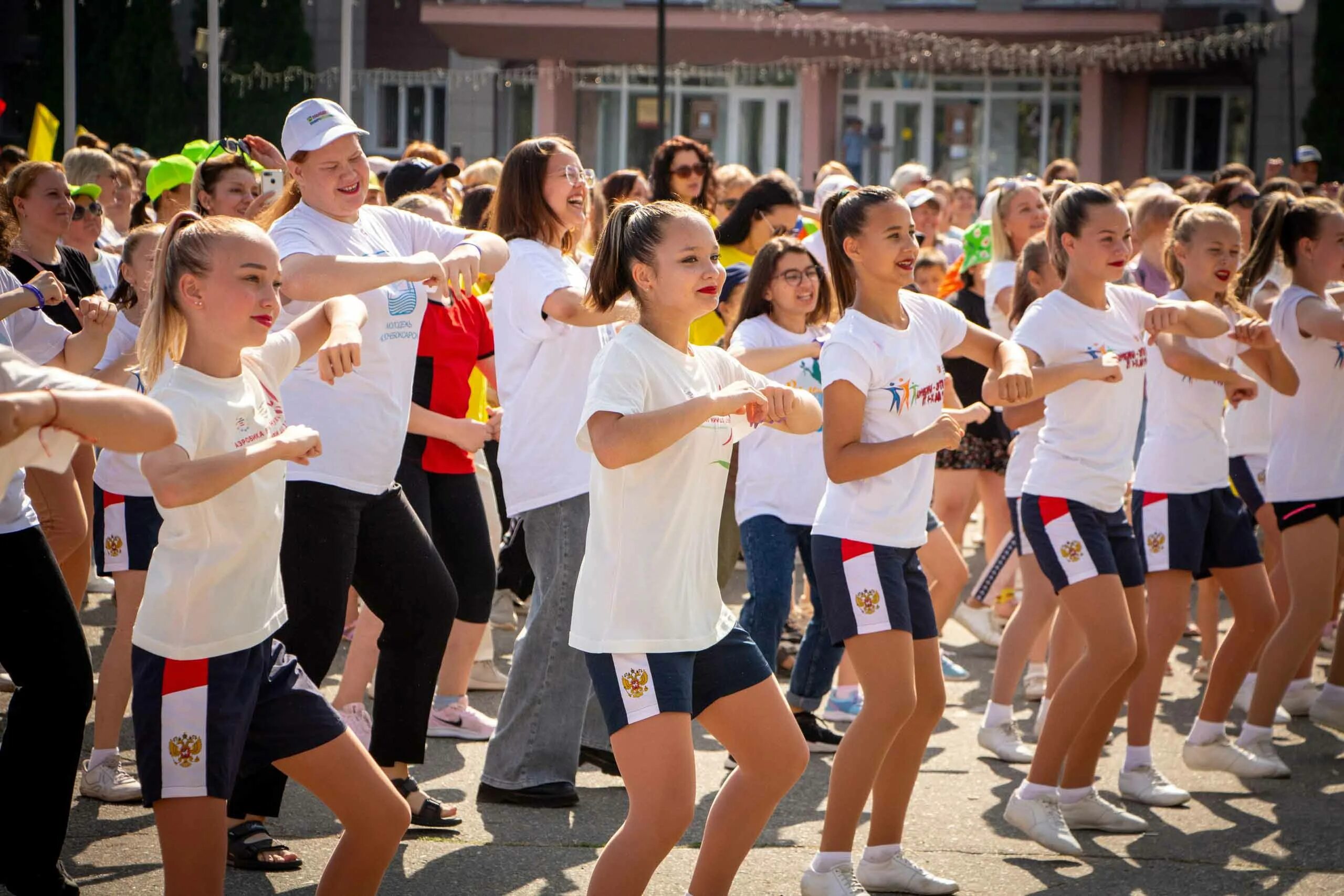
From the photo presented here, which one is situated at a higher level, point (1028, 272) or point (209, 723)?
point (1028, 272)

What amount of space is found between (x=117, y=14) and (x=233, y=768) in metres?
27.1

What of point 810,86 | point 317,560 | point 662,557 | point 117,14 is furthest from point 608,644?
point 810,86

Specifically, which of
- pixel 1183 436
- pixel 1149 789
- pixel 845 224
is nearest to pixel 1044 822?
pixel 1149 789

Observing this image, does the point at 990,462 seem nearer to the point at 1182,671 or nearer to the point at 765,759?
the point at 1182,671

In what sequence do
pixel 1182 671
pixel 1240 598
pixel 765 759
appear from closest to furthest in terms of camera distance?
pixel 765 759
pixel 1240 598
pixel 1182 671

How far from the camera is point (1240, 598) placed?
5.64 metres

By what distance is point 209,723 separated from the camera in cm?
339

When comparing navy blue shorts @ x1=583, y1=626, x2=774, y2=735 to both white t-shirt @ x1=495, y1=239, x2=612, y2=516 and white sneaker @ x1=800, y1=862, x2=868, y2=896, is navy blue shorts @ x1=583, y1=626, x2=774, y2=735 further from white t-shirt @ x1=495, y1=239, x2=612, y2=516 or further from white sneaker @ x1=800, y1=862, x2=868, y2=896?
white t-shirt @ x1=495, y1=239, x2=612, y2=516

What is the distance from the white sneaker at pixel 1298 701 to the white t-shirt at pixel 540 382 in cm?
354

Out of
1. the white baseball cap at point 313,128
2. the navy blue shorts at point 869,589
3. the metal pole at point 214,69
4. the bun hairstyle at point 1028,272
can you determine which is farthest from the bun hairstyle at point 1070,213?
the metal pole at point 214,69

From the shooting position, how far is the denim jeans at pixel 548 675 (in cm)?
508

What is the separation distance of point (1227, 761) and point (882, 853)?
1.94 metres

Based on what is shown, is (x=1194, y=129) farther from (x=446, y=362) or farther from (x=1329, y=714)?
(x=446, y=362)

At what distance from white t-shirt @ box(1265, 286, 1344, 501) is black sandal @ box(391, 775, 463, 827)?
11.6 ft
